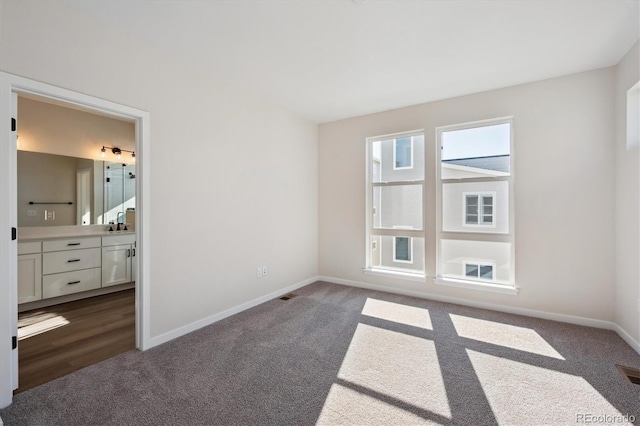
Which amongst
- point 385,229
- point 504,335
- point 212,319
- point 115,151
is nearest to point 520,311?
point 504,335

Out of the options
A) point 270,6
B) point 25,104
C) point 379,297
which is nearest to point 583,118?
point 379,297

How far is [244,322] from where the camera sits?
3082 millimetres

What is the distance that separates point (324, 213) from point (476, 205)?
232 cm

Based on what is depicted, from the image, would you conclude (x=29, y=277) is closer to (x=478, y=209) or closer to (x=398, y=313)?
(x=398, y=313)

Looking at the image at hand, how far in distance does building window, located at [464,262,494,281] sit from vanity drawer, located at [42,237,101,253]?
5.28 metres

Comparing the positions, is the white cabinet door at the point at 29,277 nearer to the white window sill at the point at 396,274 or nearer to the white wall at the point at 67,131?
the white wall at the point at 67,131

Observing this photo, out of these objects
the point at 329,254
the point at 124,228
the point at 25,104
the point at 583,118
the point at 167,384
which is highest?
the point at 25,104

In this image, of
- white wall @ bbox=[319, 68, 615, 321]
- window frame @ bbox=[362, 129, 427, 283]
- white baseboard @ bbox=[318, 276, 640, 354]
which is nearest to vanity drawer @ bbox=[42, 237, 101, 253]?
white baseboard @ bbox=[318, 276, 640, 354]

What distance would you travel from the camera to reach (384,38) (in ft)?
7.97

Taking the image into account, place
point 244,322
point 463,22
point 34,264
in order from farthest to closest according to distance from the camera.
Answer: point 34,264 < point 244,322 < point 463,22

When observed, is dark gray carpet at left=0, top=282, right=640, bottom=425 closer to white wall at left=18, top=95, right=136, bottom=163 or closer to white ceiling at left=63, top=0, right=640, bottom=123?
white ceiling at left=63, top=0, right=640, bottom=123

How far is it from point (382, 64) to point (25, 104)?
4738mm

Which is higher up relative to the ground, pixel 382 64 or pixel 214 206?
pixel 382 64

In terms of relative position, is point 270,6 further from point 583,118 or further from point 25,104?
point 25,104
